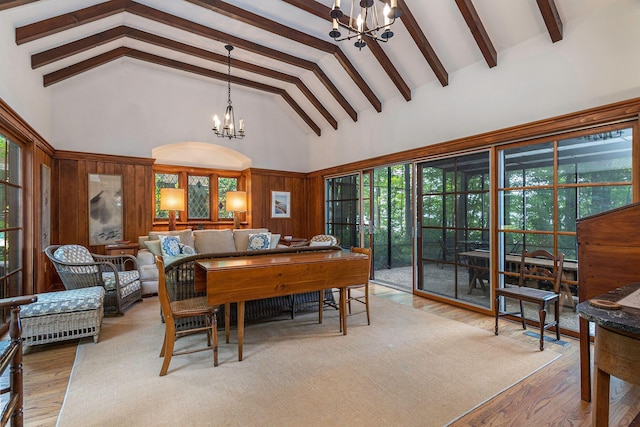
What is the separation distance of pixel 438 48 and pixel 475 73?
1.81 ft

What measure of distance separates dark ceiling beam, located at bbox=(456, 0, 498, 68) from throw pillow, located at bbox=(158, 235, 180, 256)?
464 cm

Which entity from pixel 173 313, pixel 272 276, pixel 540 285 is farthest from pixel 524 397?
pixel 173 313

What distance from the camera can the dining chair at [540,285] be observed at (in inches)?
112

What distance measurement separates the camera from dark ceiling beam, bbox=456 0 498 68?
321 centimetres

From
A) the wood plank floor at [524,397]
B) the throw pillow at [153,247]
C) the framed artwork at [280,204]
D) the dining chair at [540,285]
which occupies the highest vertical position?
the framed artwork at [280,204]

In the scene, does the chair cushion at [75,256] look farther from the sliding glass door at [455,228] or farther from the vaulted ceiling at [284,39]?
the sliding glass door at [455,228]

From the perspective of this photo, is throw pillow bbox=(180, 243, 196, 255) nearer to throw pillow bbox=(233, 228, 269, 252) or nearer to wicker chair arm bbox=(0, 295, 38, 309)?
throw pillow bbox=(233, 228, 269, 252)

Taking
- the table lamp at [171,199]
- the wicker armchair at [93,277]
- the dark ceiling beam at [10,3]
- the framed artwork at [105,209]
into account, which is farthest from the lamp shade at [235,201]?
the dark ceiling beam at [10,3]

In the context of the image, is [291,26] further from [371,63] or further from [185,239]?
[185,239]

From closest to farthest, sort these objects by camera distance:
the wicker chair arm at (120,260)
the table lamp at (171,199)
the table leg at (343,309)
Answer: the table leg at (343,309)
the wicker chair arm at (120,260)
the table lamp at (171,199)

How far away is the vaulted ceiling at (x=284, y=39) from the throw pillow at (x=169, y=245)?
255 centimetres

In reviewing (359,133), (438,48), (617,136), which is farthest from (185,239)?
(617,136)

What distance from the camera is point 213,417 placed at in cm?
187

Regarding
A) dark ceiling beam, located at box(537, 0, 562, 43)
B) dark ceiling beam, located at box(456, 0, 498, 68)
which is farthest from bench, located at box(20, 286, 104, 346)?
dark ceiling beam, located at box(537, 0, 562, 43)
